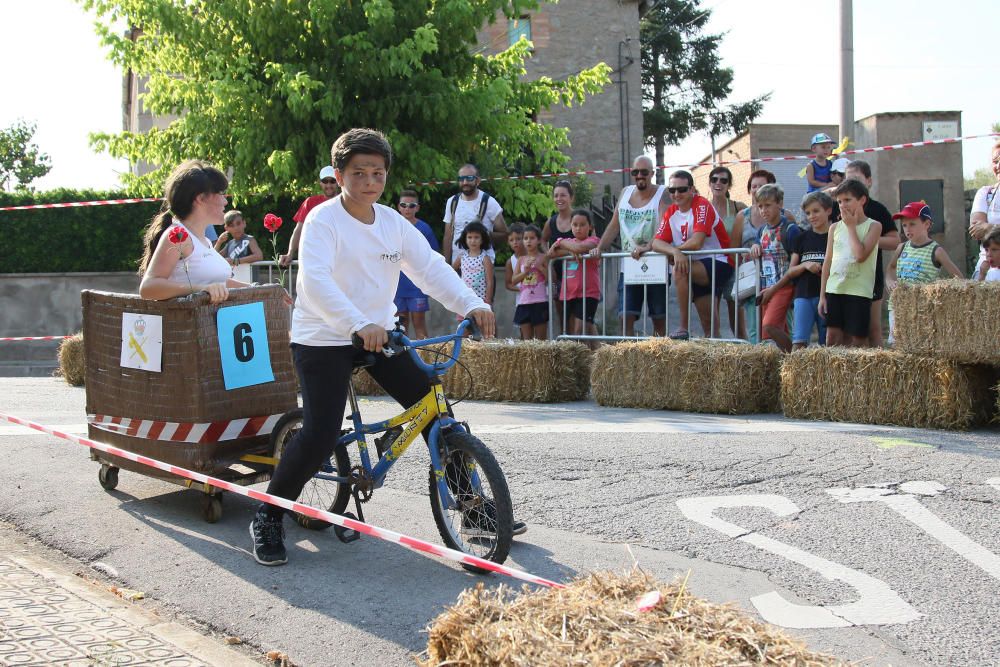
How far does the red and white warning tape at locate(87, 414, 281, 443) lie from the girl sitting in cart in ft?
2.24

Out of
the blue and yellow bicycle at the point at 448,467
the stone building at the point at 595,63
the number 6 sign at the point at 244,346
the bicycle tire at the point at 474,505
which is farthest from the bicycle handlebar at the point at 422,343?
the stone building at the point at 595,63

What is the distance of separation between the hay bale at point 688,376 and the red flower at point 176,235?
16.8 ft

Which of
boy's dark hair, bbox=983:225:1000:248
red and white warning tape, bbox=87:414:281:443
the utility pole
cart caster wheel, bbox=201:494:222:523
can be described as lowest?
cart caster wheel, bbox=201:494:222:523

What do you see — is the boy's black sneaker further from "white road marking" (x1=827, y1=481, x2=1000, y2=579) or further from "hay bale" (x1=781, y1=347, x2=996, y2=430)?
"hay bale" (x1=781, y1=347, x2=996, y2=430)

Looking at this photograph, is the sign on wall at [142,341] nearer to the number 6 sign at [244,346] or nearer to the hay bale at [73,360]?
the number 6 sign at [244,346]

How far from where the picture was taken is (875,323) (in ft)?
29.1

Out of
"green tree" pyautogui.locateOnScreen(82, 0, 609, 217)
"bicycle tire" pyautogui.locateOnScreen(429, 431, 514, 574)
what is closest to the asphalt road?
"bicycle tire" pyautogui.locateOnScreen(429, 431, 514, 574)

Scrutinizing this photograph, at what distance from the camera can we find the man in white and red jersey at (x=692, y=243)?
1029 centimetres

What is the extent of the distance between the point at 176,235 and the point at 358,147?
1146mm

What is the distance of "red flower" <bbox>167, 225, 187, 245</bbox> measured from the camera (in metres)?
5.07

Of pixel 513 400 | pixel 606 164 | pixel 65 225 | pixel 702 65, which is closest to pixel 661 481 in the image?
pixel 513 400

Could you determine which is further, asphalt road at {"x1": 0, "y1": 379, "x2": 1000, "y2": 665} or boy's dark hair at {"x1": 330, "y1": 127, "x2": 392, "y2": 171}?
boy's dark hair at {"x1": 330, "y1": 127, "x2": 392, "y2": 171}

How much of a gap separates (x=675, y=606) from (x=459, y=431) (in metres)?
1.96

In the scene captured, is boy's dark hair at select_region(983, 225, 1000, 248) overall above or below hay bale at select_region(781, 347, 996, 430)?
above
